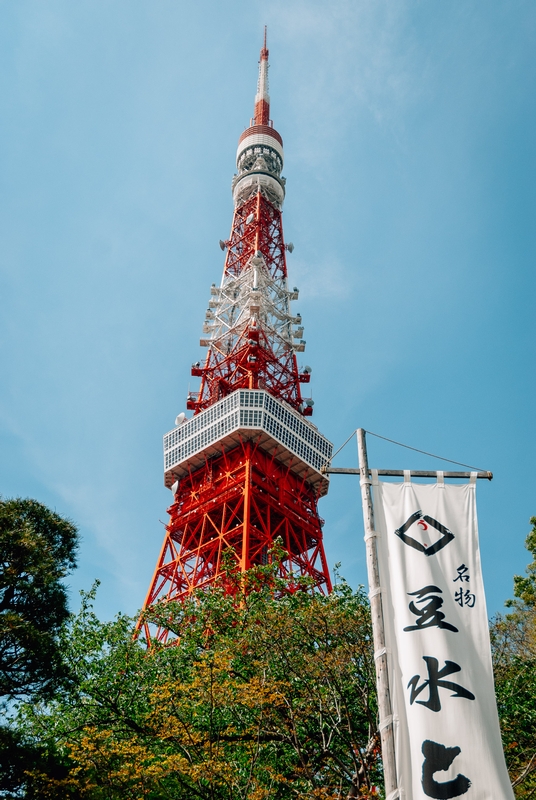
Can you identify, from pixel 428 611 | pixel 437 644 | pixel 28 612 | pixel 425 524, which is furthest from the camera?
pixel 28 612

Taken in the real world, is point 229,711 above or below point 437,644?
above

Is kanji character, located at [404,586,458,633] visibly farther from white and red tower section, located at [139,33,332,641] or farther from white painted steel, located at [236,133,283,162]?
white painted steel, located at [236,133,283,162]

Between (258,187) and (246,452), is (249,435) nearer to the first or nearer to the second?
(246,452)

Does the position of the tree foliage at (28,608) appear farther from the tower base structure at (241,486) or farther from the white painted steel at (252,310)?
the white painted steel at (252,310)

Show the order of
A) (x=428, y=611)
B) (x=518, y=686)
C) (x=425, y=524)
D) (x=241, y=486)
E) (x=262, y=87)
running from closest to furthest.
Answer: (x=428, y=611), (x=425, y=524), (x=518, y=686), (x=241, y=486), (x=262, y=87)

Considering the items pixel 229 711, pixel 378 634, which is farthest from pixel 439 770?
pixel 229 711

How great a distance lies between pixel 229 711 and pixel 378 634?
8012 mm

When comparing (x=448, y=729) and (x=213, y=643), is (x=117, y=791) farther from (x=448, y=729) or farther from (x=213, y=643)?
(x=448, y=729)

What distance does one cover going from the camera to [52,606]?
14039 millimetres

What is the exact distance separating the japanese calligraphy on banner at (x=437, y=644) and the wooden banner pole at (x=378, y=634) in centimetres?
10

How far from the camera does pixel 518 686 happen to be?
49.9 ft

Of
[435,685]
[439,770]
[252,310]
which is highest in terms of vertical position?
[252,310]

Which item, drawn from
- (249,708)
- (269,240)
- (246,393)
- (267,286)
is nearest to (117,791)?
(249,708)

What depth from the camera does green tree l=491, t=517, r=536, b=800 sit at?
14.0m
